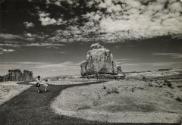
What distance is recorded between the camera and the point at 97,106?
20125 millimetres

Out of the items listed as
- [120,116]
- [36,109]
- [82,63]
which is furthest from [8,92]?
[82,63]

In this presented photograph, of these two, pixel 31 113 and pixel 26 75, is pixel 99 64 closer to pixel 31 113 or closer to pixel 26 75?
pixel 26 75

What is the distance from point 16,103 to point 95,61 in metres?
51.7

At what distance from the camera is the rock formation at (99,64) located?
227 feet

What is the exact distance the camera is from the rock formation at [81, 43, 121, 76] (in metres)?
69.2

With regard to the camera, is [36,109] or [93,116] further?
[36,109]

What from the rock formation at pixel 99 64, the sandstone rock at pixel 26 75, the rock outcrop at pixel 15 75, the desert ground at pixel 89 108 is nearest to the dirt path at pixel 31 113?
the desert ground at pixel 89 108

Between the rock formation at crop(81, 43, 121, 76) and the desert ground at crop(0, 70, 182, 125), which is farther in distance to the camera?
the rock formation at crop(81, 43, 121, 76)

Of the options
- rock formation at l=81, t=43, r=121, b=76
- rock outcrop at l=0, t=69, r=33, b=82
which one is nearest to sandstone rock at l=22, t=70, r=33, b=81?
rock outcrop at l=0, t=69, r=33, b=82

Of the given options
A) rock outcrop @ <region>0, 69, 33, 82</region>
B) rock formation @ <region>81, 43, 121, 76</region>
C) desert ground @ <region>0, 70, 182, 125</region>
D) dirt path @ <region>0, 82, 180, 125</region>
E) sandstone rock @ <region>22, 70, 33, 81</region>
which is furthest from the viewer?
rock formation @ <region>81, 43, 121, 76</region>

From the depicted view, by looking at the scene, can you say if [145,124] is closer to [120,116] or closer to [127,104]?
[120,116]

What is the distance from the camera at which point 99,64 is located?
6994 cm

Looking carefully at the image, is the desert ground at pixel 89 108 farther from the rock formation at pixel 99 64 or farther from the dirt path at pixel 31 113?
the rock formation at pixel 99 64

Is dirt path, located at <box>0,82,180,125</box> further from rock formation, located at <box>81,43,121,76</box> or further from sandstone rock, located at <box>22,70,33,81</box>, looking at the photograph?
rock formation, located at <box>81,43,121,76</box>
